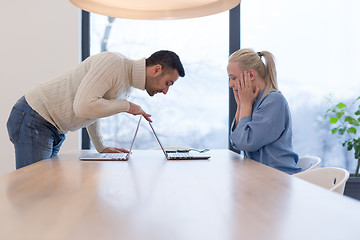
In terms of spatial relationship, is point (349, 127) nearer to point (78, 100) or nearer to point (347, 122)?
point (347, 122)

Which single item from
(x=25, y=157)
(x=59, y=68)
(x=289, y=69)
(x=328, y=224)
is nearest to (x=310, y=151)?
(x=289, y=69)

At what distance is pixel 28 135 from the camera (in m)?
1.93

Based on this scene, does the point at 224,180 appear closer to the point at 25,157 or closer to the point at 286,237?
the point at 286,237

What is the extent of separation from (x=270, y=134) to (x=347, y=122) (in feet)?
8.05

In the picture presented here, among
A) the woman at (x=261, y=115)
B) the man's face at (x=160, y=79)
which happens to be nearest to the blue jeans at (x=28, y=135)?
the man's face at (x=160, y=79)

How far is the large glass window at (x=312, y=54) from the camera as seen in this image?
392 cm

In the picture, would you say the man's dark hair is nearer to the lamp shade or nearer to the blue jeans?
the lamp shade

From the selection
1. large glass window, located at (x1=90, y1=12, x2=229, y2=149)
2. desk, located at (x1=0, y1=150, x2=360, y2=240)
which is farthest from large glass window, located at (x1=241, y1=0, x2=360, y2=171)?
desk, located at (x1=0, y1=150, x2=360, y2=240)

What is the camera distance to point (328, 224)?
649 millimetres

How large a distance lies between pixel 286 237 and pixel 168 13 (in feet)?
4.20

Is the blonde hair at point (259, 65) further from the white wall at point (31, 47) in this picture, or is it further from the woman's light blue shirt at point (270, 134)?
the white wall at point (31, 47)

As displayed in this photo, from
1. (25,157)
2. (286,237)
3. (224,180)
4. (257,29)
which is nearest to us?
(286,237)

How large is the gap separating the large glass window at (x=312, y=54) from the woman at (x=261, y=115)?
1.86 meters

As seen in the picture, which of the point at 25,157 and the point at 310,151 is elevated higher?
the point at 25,157
